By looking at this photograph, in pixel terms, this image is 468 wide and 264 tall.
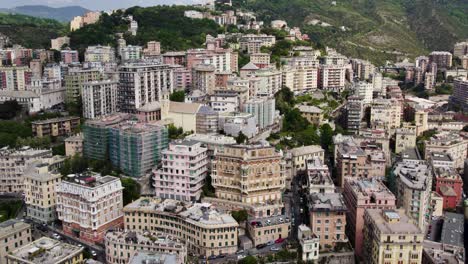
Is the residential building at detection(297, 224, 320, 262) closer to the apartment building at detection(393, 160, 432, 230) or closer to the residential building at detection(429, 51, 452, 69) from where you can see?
the apartment building at detection(393, 160, 432, 230)

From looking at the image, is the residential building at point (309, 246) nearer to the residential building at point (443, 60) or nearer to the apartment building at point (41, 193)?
the apartment building at point (41, 193)

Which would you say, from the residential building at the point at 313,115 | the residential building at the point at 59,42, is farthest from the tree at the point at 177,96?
the residential building at the point at 59,42

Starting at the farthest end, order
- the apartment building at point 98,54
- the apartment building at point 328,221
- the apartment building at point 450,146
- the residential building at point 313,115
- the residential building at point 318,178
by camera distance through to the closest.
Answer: the apartment building at point 98,54 → the residential building at point 313,115 → the apartment building at point 450,146 → the residential building at point 318,178 → the apartment building at point 328,221

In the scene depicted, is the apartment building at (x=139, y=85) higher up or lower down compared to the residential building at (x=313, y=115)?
higher up

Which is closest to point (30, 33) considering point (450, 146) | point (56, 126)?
point (56, 126)

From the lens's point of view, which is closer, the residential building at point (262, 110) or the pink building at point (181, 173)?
the pink building at point (181, 173)

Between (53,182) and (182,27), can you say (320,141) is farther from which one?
(182,27)

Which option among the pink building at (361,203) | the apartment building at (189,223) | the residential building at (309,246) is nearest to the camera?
the residential building at (309,246)
